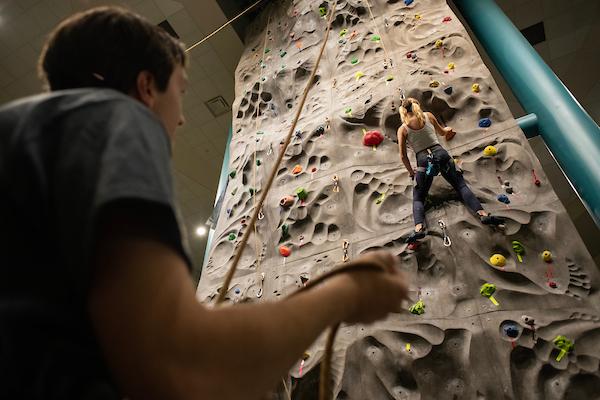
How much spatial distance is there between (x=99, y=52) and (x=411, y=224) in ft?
5.22

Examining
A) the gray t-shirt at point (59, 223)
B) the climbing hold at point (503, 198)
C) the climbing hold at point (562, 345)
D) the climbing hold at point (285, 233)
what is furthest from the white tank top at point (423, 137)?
the gray t-shirt at point (59, 223)

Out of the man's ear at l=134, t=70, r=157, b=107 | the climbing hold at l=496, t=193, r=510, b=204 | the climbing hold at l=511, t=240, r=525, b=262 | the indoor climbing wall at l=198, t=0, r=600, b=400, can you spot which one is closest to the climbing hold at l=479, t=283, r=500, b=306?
the indoor climbing wall at l=198, t=0, r=600, b=400

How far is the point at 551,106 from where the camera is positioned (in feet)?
6.56

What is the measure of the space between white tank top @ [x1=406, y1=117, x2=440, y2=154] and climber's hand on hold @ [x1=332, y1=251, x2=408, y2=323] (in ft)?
4.94

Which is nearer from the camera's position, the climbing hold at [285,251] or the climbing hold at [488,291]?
the climbing hold at [488,291]

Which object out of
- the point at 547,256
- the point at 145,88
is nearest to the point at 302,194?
the point at 547,256

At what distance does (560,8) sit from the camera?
412 centimetres

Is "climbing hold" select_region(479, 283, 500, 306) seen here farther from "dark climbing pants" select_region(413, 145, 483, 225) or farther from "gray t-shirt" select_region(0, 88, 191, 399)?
"gray t-shirt" select_region(0, 88, 191, 399)

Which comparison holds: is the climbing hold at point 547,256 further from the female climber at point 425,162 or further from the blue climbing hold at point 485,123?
the blue climbing hold at point 485,123

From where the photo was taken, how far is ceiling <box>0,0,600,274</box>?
13.7ft

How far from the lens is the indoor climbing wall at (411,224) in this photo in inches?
54.9

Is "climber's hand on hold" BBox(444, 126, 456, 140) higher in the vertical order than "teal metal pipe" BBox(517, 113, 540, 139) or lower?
higher

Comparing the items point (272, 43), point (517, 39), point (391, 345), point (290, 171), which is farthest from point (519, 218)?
point (272, 43)

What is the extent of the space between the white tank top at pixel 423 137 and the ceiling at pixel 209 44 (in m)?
3.25
